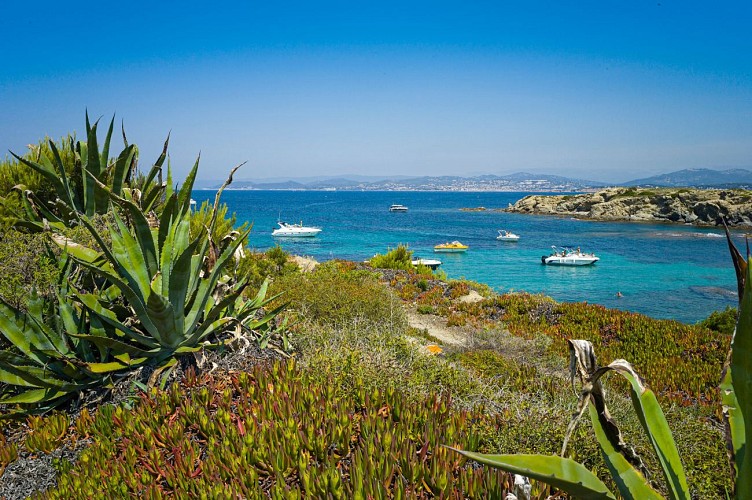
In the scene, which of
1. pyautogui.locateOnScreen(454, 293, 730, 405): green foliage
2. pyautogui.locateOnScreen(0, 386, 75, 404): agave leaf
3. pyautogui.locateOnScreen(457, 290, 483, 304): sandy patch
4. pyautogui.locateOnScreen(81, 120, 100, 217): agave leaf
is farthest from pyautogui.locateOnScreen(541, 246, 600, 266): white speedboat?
pyautogui.locateOnScreen(0, 386, 75, 404): agave leaf

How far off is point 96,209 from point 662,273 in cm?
3608

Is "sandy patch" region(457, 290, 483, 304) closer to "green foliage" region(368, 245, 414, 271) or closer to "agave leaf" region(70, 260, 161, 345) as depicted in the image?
"green foliage" region(368, 245, 414, 271)

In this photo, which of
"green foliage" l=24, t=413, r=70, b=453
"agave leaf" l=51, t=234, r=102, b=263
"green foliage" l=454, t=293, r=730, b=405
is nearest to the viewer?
"green foliage" l=24, t=413, r=70, b=453

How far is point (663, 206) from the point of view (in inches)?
2795

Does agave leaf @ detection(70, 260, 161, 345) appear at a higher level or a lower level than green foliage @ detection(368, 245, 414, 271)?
higher

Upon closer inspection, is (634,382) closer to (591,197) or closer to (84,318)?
(84,318)

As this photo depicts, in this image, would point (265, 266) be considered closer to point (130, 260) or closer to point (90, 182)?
point (90, 182)

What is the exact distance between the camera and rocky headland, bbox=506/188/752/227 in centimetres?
5975

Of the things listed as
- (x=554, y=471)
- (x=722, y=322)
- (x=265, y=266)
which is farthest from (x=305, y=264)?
(x=554, y=471)

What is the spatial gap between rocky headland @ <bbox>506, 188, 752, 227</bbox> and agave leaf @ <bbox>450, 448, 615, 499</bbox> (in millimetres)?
63188

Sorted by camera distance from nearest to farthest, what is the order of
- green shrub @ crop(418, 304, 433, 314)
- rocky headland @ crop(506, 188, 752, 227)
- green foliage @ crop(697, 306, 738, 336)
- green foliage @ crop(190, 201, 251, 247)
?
green foliage @ crop(190, 201, 251, 247) < green foliage @ crop(697, 306, 738, 336) < green shrub @ crop(418, 304, 433, 314) < rocky headland @ crop(506, 188, 752, 227)

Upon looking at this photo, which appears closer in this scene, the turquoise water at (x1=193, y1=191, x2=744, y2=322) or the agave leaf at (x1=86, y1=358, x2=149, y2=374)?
the agave leaf at (x1=86, y1=358, x2=149, y2=374)

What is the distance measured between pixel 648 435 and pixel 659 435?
0.09 meters

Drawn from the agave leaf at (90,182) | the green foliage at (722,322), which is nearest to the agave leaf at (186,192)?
the agave leaf at (90,182)
